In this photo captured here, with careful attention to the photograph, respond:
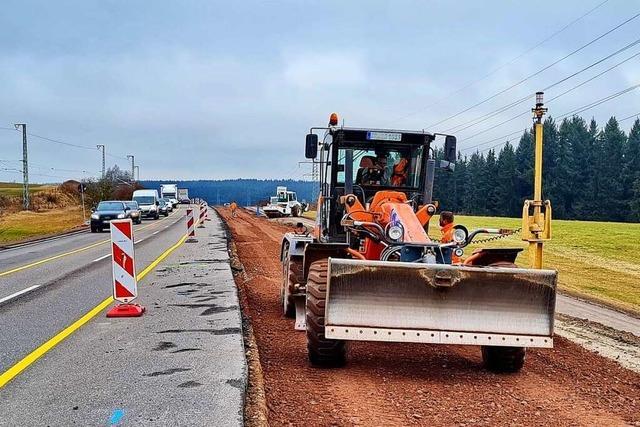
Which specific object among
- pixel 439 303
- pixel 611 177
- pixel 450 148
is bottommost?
pixel 439 303

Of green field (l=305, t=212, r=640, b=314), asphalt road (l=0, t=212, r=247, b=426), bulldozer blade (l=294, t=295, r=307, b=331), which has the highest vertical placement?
bulldozer blade (l=294, t=295, r=307, b=331)

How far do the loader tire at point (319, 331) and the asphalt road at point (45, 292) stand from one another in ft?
10.1

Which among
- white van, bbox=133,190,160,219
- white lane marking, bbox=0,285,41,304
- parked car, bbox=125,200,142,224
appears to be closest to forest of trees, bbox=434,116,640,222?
white van, bbox=133,190,160,219

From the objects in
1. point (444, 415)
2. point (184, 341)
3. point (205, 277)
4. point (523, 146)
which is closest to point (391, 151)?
point (184, 341)

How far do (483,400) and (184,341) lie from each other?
3524mm

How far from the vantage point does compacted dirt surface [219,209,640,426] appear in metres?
5.57

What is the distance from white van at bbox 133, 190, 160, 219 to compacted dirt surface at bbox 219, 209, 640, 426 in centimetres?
5046

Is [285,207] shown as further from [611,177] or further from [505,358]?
[505,358]

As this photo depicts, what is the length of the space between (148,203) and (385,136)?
51549mm

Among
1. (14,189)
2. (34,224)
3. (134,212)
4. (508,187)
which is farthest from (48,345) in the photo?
(14,189)

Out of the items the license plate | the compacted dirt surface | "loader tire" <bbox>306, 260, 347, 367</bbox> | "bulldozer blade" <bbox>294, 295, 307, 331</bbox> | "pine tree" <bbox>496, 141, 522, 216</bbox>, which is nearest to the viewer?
the compacted dirt surface

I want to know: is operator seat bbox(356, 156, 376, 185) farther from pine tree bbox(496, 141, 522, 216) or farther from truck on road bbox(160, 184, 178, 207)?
pine tree bbox(496, 141, 522, 216)

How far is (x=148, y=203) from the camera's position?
191 feet

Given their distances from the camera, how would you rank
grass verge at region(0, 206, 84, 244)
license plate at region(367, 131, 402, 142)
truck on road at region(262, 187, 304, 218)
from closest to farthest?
license plate at region(367, 131, 402, 142), grass verge at region(0, 206, 84, 244), truck on road at region(262, 187, 304, 218)
